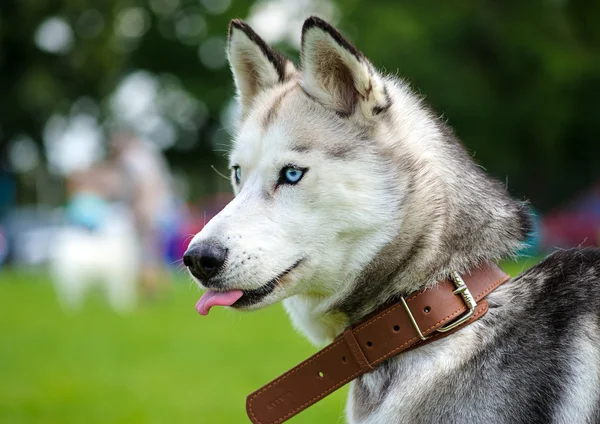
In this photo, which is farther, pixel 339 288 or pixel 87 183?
pixel 87 183

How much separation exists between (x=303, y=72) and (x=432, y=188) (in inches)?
23.5

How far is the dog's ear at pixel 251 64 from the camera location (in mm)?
2836

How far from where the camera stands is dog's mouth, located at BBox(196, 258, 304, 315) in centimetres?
243

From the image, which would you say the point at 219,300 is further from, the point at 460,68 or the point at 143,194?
the point at 460,68

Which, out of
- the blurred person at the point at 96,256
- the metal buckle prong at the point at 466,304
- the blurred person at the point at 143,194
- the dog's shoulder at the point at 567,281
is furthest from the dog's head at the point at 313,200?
the blurred person at the point at 96,256

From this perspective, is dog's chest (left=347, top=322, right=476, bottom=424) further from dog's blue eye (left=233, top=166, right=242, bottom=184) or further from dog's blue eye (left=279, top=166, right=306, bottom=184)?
dog's blue eye (left=233, top=166, right=242, bottom=184)

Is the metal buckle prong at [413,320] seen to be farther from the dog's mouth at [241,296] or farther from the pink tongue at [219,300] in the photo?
the pink tongue at [219,300]

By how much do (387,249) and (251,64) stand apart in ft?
3.30

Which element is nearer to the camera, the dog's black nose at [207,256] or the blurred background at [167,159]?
the dog's black nose at [207,256]

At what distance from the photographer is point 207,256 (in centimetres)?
237

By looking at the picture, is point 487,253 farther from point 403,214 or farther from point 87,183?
point 87,183

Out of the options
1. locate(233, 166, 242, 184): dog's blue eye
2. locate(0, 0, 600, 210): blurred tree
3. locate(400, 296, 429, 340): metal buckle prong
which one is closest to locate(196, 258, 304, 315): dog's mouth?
locate(400, 296, 429, 340): metal buckle prong

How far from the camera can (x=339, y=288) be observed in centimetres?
246

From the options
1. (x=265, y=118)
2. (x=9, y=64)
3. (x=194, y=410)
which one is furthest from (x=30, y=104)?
(x=265, y=118)
